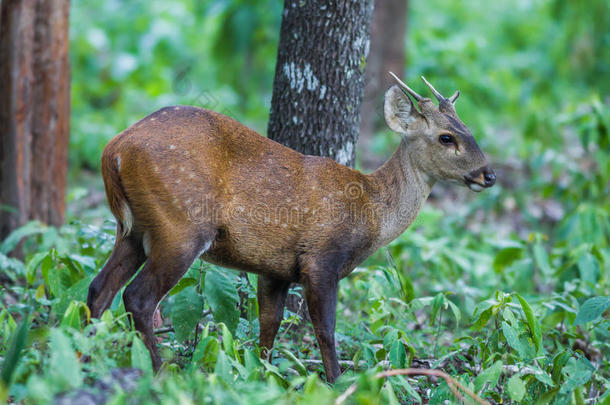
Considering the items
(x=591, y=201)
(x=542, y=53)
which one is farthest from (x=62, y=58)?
(x=542, y=53)

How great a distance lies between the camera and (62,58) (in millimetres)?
7352

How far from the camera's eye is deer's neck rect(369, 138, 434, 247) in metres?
4.91

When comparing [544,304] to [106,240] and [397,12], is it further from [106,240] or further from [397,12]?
[397,12]

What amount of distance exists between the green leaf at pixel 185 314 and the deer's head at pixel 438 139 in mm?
1848

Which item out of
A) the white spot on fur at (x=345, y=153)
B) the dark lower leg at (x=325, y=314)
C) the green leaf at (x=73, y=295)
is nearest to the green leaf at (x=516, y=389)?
the dark lower leg at (x=325, y=314)

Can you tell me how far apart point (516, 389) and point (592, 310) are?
998 mm

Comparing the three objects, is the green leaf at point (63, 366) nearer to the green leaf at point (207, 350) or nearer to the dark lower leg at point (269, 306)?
the green leaf at point (207, 350)

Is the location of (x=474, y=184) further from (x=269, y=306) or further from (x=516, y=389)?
(x=269, y=306)

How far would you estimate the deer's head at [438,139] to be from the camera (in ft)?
15.8

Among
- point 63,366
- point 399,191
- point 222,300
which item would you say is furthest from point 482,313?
point 63,366

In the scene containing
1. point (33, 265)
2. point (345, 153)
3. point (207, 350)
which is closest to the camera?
point (207, 350)

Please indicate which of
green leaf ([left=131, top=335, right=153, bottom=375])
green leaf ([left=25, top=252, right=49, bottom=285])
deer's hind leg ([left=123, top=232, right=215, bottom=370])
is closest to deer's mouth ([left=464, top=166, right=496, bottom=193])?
deer's hind leg ([left=123, top=232, right=215, bottom=370])

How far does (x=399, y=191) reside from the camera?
5.00 metres

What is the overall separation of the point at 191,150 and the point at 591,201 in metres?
6.05
